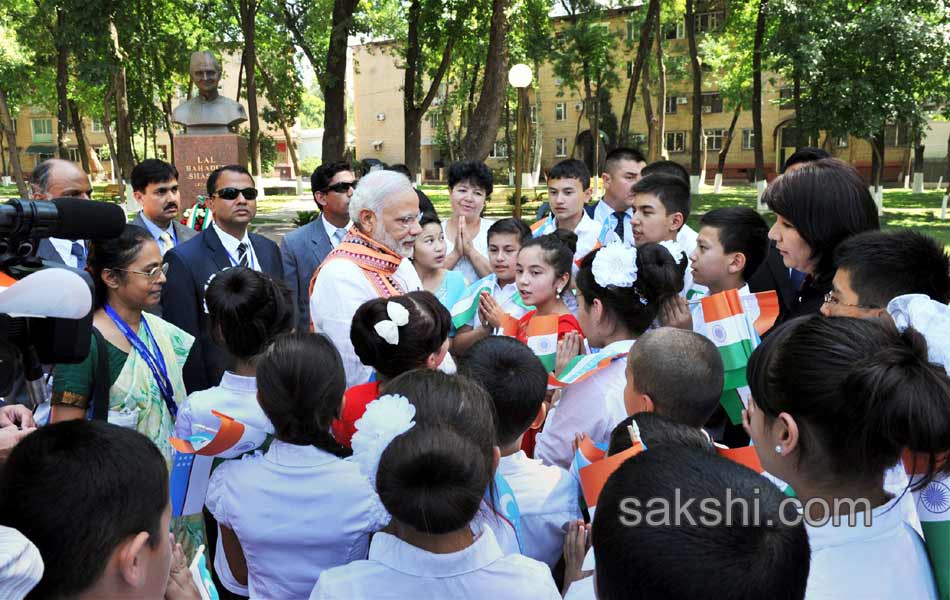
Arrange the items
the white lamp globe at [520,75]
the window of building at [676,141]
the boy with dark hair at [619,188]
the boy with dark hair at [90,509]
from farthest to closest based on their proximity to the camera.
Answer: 1. the window of building at [676,141]
2. the white lamp globe at [520,75]
3. the boy with dark hair at [619,188]
4. the boy with dark hair at [90,509]

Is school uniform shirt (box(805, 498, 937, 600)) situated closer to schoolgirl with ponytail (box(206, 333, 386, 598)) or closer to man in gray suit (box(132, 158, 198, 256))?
schoolgirl with ponytail (box(206, 333, 386, 598))

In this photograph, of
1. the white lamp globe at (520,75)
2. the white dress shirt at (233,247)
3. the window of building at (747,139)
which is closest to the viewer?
the white dress shirt at (233,247)

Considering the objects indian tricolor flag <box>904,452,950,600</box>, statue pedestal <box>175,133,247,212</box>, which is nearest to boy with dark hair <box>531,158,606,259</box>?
indian tricolor flag <box>904,452,950,600</box>

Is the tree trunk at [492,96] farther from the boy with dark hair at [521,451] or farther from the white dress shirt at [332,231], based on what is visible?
the boy with dark hair at [521,451]

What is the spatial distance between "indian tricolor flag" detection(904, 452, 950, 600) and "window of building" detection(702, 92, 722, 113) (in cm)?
4748

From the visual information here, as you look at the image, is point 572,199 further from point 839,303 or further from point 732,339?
point 839,303

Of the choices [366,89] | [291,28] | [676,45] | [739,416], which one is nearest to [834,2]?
[291,28]

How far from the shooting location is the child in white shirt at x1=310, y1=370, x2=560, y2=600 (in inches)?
64.8

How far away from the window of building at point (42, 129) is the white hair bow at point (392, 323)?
6615cm

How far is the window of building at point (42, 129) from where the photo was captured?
192 ft

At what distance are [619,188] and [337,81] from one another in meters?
11.3

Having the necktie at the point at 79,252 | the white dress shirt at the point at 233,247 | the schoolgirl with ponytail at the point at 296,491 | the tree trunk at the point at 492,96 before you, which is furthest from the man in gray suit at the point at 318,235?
the tree trunk at the point at 492,96

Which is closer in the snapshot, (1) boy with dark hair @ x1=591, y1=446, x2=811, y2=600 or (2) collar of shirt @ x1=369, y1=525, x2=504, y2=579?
(1) boy with dark hair @ x1=591, y1=446, x2=811, y2=600

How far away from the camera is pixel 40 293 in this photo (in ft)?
5.07
